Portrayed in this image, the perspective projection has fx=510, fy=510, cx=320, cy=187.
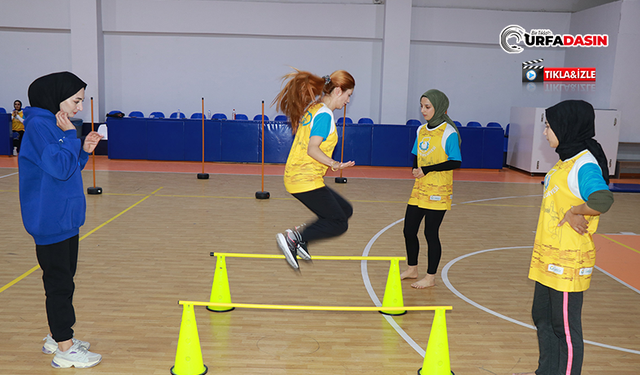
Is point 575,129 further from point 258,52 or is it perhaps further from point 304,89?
point 258,52

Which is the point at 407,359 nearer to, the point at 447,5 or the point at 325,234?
the point at 325,234

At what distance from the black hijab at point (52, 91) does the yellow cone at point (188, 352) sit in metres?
1.55

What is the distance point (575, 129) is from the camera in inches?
108

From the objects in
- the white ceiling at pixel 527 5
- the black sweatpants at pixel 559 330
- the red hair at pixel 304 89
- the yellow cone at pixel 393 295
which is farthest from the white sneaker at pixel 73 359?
the white ceiling at pixel 527 5

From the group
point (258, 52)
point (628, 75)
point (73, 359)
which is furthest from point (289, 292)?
point (628, 75)

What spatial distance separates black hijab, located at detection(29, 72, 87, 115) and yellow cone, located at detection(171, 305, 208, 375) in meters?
1.55

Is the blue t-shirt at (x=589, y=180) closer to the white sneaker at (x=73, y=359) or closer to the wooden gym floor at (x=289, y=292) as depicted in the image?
the wooden gym floor at (x=289, y=292)

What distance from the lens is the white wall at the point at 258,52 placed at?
667 inches

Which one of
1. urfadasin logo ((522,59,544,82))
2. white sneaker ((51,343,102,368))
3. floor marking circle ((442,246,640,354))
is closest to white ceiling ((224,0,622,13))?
urfadasin logo ((522,59,544,82))

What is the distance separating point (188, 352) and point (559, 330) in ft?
7.57

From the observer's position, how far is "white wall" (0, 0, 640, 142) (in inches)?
667

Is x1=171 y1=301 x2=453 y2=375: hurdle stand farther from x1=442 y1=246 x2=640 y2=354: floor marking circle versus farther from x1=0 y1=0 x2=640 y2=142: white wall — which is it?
x1=0 y1=0 x2=640 y2=142: white wall

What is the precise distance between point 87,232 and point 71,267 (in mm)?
4028

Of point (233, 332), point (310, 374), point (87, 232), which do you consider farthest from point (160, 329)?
point (87, 232)
